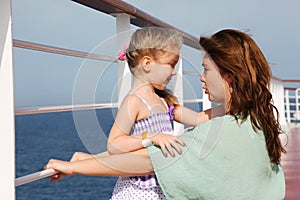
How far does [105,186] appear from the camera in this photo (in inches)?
1480

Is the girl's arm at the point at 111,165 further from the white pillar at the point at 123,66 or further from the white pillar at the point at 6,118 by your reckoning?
the white pillar at the point at 123,66

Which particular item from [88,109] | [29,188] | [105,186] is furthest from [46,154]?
[88,109]

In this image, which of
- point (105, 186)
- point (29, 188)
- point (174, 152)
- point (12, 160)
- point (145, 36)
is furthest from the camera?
point (29, 188)

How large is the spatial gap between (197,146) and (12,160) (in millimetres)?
429

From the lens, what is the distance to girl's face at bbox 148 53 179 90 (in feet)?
4.58

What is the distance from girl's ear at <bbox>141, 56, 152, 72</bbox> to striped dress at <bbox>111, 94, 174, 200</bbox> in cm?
7

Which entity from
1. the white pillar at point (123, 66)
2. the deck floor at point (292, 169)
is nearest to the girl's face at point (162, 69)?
the white pillar at point (123, 66)

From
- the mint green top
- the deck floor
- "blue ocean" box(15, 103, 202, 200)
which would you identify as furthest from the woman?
"blue ocean" box(15, 103, 202, 200)

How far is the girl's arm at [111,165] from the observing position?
1.31 meters

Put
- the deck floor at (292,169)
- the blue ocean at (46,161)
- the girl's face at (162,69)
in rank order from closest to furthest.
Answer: the girl's face at (162,69) < the deck floor at (292,169) < the blue ocean at (46,161)

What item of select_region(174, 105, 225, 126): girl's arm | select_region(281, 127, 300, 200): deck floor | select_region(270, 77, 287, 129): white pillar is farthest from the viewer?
select_region(270, 77, 287, 129): white pillar

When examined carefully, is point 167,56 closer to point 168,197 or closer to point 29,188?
point 168,197

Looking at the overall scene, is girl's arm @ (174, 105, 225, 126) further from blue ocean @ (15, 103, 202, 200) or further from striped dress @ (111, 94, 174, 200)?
blue ocean @ (15, 103, 202, 200)

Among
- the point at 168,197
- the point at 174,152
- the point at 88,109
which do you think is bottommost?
the point at 168,197
